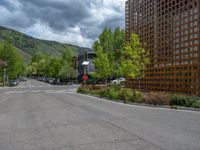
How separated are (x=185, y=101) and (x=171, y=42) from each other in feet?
18.2

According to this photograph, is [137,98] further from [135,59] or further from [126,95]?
[135,59]

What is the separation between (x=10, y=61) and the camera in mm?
67438

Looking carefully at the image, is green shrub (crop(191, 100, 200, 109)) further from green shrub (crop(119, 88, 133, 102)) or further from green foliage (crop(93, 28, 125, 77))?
green foliage (crop(93, 28, 125, 77))

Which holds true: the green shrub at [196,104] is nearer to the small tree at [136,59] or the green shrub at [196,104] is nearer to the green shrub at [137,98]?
the green shrub at [137,98]

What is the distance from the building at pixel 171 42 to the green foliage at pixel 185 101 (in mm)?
1370

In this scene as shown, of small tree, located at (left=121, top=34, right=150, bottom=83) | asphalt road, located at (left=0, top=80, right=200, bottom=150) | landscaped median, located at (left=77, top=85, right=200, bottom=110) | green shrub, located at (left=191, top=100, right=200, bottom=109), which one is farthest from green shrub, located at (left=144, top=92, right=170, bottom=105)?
asphalt road, located at (left=0, top=80, right=200, bottom=150)

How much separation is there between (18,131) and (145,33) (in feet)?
59.4

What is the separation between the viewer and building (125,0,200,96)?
673 inches

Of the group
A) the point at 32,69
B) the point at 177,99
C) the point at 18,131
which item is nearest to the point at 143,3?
the point at 177,99

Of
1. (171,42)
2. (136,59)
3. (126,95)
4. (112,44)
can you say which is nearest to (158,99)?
(126,95)

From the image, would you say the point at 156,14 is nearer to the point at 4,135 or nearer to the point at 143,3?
the point at 143,3

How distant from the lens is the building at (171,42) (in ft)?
56.1

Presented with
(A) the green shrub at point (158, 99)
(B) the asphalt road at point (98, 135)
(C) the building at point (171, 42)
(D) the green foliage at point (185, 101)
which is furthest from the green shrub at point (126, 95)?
(B) the asphalt road at point (98, 135)

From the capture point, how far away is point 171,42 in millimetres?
19312
